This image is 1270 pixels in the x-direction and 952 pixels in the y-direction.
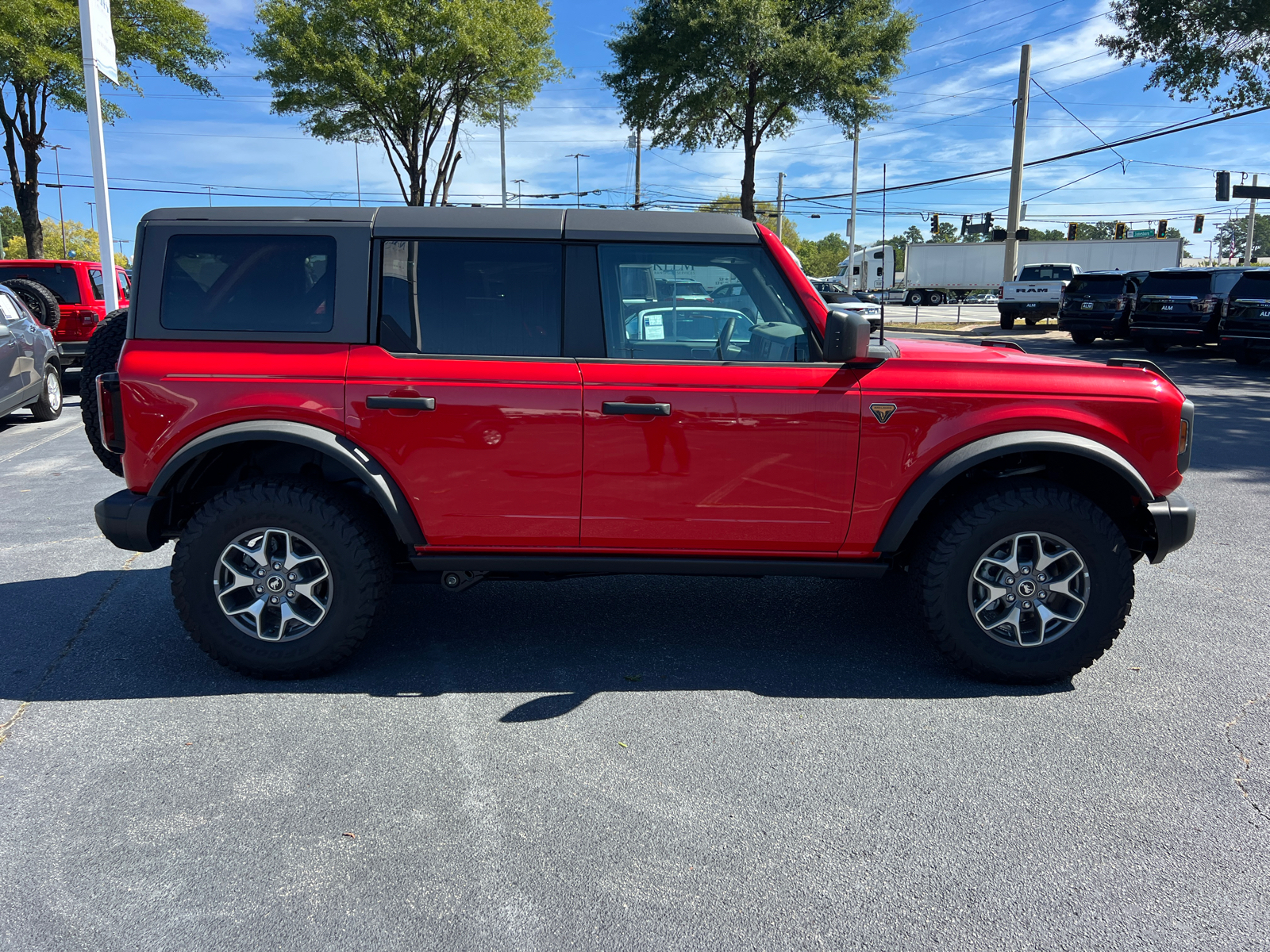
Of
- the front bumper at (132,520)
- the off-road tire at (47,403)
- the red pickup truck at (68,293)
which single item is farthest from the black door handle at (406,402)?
the red pickup truck at (68,293)

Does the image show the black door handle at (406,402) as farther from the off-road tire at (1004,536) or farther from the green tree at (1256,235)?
the green tree at (1256,235)

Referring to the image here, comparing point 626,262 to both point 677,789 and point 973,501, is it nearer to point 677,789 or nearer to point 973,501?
point 973,501

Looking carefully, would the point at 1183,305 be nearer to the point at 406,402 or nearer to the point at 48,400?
the point at 406,402

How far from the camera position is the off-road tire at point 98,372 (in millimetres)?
4152

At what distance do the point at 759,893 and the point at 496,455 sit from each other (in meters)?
1.88

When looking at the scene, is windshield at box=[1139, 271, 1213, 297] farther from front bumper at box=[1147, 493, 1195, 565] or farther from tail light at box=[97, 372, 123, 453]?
tail light at box=[97, 372, 123, 453]

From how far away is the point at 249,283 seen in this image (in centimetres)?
372

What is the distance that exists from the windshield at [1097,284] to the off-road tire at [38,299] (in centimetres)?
2021

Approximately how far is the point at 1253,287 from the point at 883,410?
1635 centimetres

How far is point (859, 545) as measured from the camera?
148 inches

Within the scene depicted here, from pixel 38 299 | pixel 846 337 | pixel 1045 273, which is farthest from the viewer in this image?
pixel 1045 273

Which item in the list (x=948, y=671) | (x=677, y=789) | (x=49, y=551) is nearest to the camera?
(x=677, y=789)

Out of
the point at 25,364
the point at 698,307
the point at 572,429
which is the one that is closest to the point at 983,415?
the point at 698,307

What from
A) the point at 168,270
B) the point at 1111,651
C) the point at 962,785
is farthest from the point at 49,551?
the point at 1111,651
